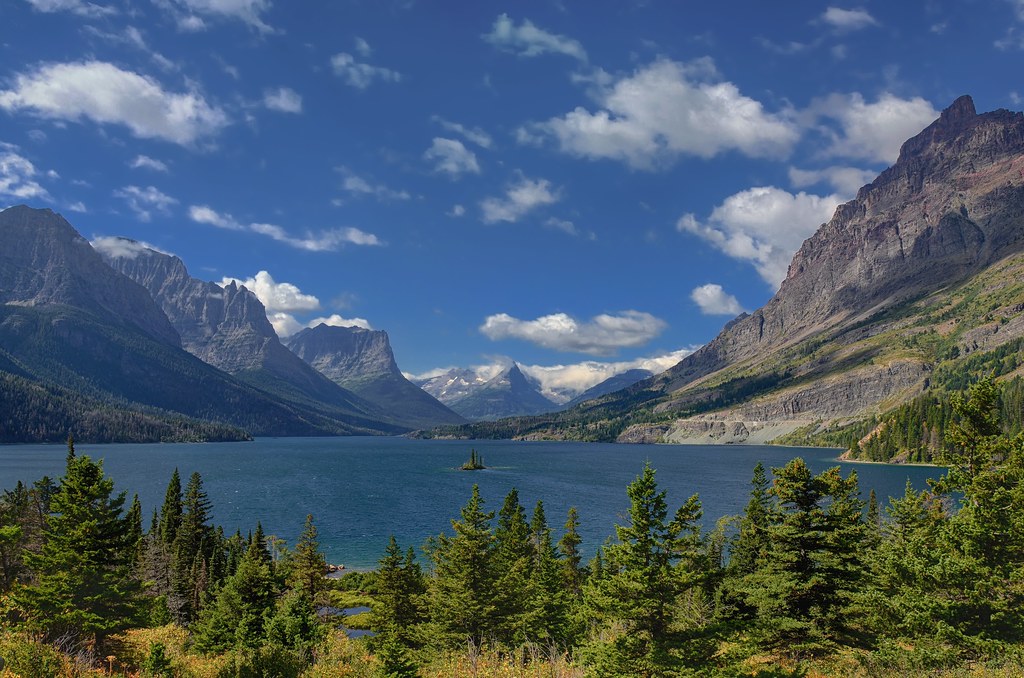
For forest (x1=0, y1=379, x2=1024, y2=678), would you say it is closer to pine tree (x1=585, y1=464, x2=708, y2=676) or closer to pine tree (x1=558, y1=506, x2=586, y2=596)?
pine tree (x1=585, y1=464, x2=708, y2=676)

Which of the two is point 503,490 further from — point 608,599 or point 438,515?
point 608,599

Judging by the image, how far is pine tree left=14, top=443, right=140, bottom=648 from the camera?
34.3 m

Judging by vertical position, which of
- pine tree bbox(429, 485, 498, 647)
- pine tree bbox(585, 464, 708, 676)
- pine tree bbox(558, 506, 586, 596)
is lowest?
pine tree bbox(558, 506, 586, 596)

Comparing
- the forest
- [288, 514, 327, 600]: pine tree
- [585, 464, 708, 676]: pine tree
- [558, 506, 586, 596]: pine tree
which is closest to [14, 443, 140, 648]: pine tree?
the forest

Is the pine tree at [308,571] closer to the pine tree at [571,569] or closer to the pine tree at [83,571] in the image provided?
the pine tree at [83,571]

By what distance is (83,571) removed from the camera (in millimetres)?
35594

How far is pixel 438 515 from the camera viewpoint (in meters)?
136

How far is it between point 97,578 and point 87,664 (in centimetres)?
851

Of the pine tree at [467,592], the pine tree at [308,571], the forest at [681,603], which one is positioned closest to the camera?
the forest at [681,603]

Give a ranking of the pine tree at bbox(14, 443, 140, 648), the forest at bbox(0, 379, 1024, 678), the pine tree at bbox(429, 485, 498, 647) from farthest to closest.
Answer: the pine tree at bbox(429, 485, 498, 647), the pine tree at bbox(14, 443, 140, 648), the forest at bbox(0, 379, 1024, 678)

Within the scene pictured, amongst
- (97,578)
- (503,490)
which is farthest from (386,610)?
(503,490)

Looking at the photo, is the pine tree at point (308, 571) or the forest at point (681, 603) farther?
the pine tree at point (308, 571)

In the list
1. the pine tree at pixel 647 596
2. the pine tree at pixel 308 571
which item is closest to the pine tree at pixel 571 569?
the pine tree at pixel 308 571

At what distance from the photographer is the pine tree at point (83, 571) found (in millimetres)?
34281
